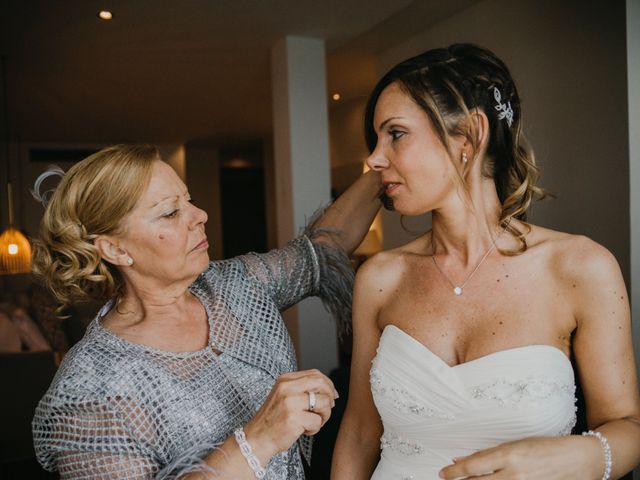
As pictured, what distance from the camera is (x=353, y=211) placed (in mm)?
1819

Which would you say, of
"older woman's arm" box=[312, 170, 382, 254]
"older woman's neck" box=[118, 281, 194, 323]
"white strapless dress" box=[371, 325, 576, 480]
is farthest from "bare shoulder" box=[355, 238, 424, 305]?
"older woman's neck" box=[118, 281, 194, 323]

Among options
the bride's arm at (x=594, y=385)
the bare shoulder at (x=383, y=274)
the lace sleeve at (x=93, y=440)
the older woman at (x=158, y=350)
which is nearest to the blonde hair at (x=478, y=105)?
the bride's arm at (x=594, y=385)

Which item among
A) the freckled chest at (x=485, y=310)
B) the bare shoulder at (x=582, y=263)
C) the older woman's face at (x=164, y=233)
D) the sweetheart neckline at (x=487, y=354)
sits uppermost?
the older woman's face at (x=164, y=233)

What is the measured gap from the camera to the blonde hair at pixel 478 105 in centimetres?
130

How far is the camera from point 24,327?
4.40 m

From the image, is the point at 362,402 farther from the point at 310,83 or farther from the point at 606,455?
the point at 310,83

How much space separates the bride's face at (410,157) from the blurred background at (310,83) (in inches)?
45.2

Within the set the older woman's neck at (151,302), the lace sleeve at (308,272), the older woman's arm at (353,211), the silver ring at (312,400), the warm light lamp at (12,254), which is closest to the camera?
the silver ring at (312,400)

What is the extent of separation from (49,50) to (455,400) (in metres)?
4.49

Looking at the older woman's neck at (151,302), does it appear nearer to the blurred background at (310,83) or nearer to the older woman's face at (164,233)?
the older woman's face at (164,233)

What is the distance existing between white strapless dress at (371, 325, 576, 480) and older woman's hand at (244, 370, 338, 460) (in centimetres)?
28

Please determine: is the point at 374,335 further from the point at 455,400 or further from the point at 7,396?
the point at 7,396

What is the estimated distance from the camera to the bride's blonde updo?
1306mm

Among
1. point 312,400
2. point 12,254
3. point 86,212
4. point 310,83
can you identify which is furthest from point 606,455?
point 12,254
